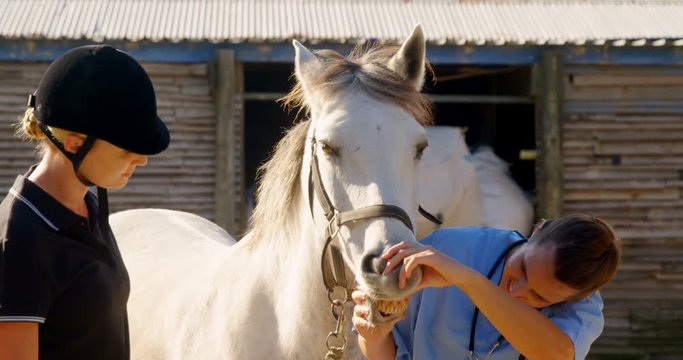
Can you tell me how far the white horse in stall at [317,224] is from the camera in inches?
98.6

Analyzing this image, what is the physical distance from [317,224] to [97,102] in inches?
35.0

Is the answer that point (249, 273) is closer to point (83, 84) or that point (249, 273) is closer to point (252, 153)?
point (83, 84)

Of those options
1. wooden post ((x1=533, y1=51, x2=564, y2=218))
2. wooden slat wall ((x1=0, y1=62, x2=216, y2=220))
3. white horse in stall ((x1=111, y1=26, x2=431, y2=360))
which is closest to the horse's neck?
white horse in stall ((x1=111, y1=26, x2=431, y2=360))

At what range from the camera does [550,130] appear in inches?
322

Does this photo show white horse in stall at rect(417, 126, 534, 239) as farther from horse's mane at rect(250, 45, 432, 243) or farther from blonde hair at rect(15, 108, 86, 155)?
blonde hair at rect(15, 108, 86, 155)

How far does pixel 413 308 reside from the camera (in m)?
2.61

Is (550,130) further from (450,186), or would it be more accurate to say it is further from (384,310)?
(384,310)

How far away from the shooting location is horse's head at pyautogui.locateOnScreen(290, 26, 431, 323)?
2.40 m

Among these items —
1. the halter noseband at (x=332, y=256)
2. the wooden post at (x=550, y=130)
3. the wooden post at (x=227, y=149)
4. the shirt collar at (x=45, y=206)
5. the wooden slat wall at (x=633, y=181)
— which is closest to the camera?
the shirt collar at (x=45, y=206)

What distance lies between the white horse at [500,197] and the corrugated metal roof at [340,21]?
4.13 feet

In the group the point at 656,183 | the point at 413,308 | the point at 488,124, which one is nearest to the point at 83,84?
the point at 413,308

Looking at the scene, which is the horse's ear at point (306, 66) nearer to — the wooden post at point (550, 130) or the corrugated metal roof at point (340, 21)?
the corrugated metal roof at point (340, 21)

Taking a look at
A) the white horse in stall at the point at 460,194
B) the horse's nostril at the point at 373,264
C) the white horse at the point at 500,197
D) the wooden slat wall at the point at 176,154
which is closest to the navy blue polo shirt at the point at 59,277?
the horse's nostril at the point at 373,264

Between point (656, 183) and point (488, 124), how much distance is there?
101 inches
